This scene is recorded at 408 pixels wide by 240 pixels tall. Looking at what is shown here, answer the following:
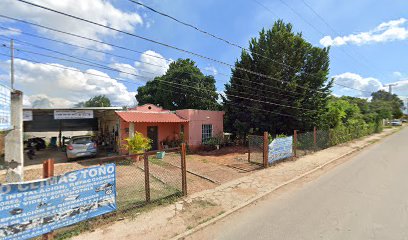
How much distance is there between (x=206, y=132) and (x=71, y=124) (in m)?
13.9

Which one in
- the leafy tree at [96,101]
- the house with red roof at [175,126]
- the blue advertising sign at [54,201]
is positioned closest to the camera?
the blue advertising sign at [54,201]

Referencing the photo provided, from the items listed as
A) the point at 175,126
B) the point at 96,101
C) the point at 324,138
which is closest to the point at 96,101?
the point at 96,101

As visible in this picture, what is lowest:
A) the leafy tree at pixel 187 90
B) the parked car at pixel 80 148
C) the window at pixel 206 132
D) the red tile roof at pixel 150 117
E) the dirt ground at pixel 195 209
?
the dirt ground at pixel 195 209

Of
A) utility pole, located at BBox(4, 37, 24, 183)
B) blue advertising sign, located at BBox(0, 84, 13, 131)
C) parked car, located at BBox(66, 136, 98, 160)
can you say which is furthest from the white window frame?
blue advertising sign, located at BBox(0, 84, 13, 131)

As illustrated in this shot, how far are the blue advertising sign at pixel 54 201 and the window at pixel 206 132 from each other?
475 inches

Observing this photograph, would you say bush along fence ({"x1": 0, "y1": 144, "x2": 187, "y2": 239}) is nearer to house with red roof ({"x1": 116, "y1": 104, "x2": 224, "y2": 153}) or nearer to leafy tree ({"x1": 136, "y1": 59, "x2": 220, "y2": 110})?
house with red roof ({"x1": 116, "y1": 104, "x2": 224, "y2": 153})

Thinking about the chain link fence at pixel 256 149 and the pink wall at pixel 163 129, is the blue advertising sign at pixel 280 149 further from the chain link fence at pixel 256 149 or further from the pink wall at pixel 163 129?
the pink wall at pixel 163 129

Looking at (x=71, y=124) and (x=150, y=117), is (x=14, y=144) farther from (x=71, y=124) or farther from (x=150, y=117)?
(x=71, y=124)

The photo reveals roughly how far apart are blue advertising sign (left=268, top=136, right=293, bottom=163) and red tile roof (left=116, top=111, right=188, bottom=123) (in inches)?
280

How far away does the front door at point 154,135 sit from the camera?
51.5 ft

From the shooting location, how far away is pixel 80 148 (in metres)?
13.1

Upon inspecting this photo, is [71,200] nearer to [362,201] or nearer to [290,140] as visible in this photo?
[362,201]

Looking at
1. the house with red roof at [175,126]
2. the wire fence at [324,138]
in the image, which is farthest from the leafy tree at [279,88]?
the house with red roof at [175,126]

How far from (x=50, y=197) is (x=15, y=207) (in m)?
0.52
